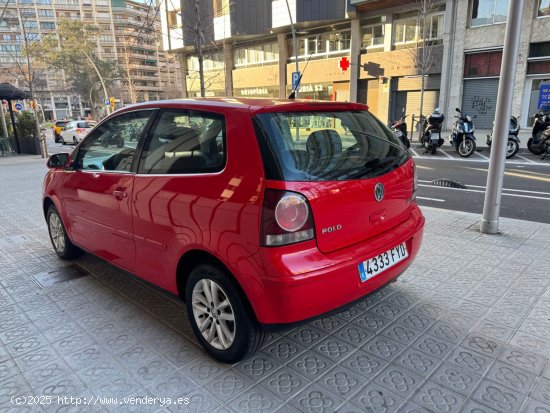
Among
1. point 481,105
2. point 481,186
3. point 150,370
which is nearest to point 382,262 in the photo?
point 150,370

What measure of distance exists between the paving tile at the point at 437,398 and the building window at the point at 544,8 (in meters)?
21.6

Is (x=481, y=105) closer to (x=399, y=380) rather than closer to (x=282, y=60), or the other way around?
→ (x=282, y=60)

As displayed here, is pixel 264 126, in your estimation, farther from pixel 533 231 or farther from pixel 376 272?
pixel 533 231

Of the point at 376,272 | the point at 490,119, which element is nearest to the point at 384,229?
the point at 376,272

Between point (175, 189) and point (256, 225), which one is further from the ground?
point (175, 189)

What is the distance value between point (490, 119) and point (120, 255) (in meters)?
21.4

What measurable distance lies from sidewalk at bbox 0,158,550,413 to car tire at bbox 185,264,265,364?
132mm

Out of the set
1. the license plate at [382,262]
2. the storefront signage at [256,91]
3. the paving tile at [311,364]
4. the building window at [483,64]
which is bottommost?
the paving tile at [311,364]

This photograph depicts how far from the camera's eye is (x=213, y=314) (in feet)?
8.71

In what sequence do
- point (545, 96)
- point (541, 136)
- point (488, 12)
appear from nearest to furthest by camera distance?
point (541, 136) < point (545, 96) < point (488, 12)

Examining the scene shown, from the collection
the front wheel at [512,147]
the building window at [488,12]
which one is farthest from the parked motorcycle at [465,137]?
the building window at [488,12]

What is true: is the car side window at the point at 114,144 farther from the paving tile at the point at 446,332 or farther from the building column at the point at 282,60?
the building column at the point at 282,60

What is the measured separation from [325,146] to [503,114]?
10.9 ft

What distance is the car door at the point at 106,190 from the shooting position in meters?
3.21
